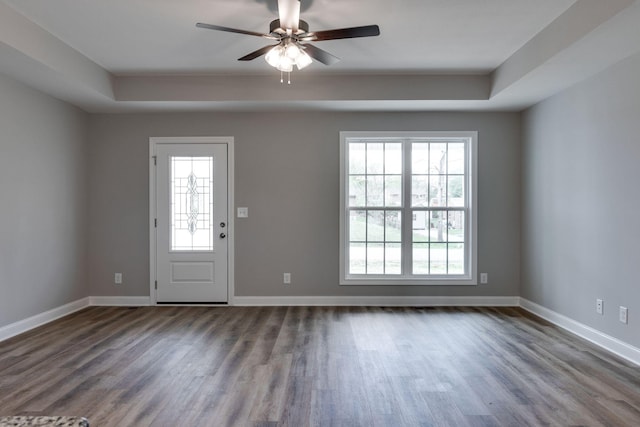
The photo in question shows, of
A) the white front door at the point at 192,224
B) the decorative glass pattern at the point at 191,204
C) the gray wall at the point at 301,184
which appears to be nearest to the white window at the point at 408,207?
the gray wall at the point at 301,184

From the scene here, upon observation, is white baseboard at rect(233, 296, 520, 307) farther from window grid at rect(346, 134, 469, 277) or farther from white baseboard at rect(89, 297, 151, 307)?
white baseboard at rect(89, 297, 151, 307)

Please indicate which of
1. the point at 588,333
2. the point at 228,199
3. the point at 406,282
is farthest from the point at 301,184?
the point at 588,333

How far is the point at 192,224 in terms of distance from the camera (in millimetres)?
5098

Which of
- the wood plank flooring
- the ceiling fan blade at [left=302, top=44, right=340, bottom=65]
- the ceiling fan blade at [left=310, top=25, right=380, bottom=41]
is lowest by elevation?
the wood plank flooring

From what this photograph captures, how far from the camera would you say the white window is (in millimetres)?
5105

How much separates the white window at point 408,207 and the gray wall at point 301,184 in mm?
176

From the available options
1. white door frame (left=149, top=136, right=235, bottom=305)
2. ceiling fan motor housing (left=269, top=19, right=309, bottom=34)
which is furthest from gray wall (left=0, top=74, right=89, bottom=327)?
ceiling fan motor housing (left=269, top=19, right=309, bottom=34)

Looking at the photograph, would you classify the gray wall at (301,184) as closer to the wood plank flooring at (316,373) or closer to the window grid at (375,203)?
the window grid at (375,203)

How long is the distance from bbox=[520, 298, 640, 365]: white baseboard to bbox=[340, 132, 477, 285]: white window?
35.1 inches

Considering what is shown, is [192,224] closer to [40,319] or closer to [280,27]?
[40,319]

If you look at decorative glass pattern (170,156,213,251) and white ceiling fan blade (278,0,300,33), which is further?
decorative glass pattern (170,156,213,251)

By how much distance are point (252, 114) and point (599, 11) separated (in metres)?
3.71

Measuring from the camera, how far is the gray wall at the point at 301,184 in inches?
199

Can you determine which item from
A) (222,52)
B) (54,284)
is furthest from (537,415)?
(54,284)
